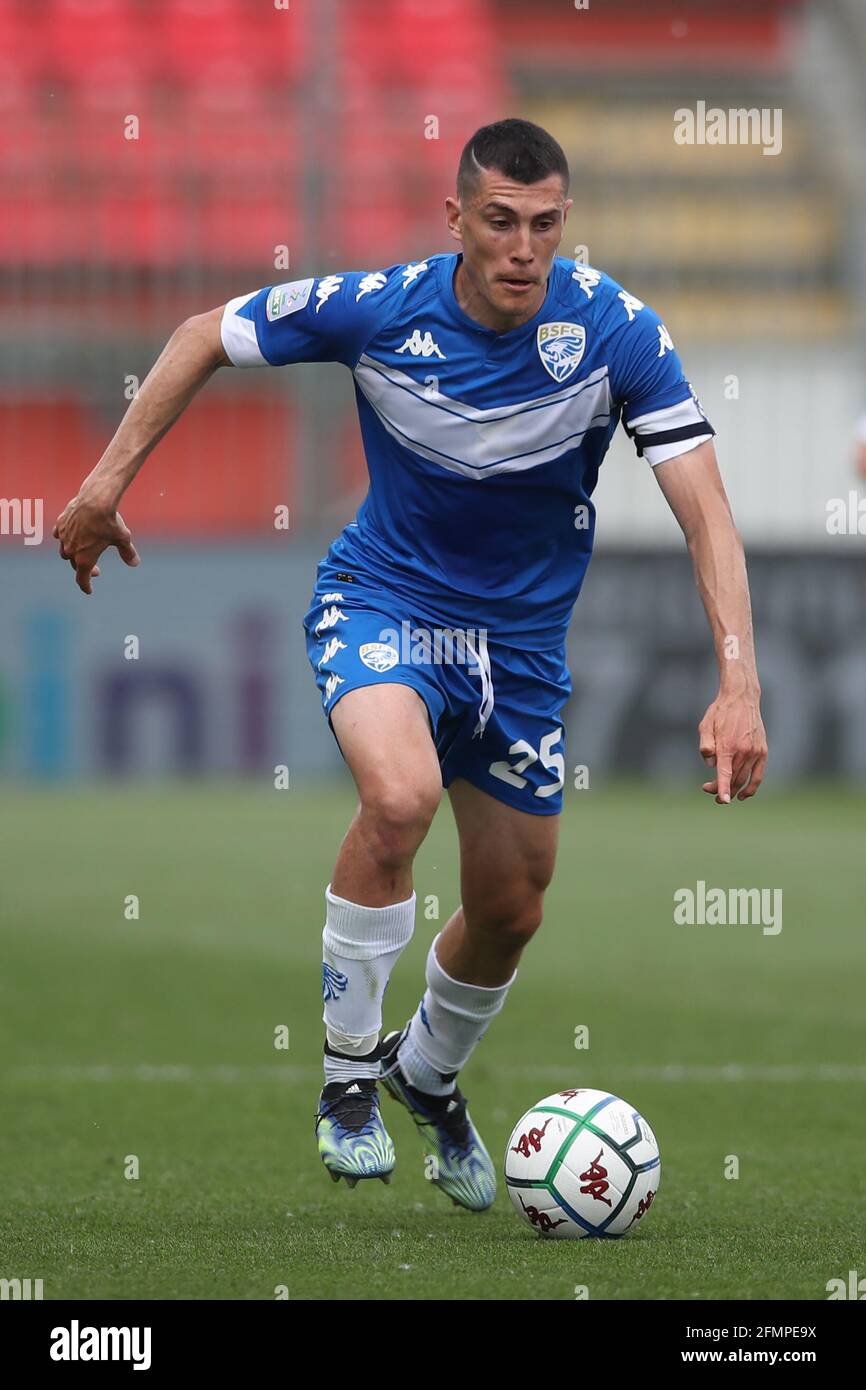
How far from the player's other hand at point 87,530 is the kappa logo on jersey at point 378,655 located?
0.53m

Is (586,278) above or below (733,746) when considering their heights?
above

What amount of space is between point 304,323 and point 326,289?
0.32 feet

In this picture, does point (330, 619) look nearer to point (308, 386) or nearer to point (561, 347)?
point (561, 347)

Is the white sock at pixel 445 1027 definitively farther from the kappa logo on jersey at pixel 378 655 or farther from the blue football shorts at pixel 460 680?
the kappa logo on jersey at pixel 378 655

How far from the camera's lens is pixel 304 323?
4.79 metres

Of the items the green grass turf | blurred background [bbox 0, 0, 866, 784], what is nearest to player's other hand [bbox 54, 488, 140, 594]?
the green grass turf

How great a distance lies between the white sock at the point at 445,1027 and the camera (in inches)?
202

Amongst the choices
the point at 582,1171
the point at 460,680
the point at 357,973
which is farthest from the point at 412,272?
the point at 582,1171

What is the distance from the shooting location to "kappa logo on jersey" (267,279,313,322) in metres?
4.80

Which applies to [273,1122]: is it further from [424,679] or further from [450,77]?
[450,77]

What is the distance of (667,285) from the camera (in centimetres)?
1692

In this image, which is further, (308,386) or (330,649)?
(308,386)
